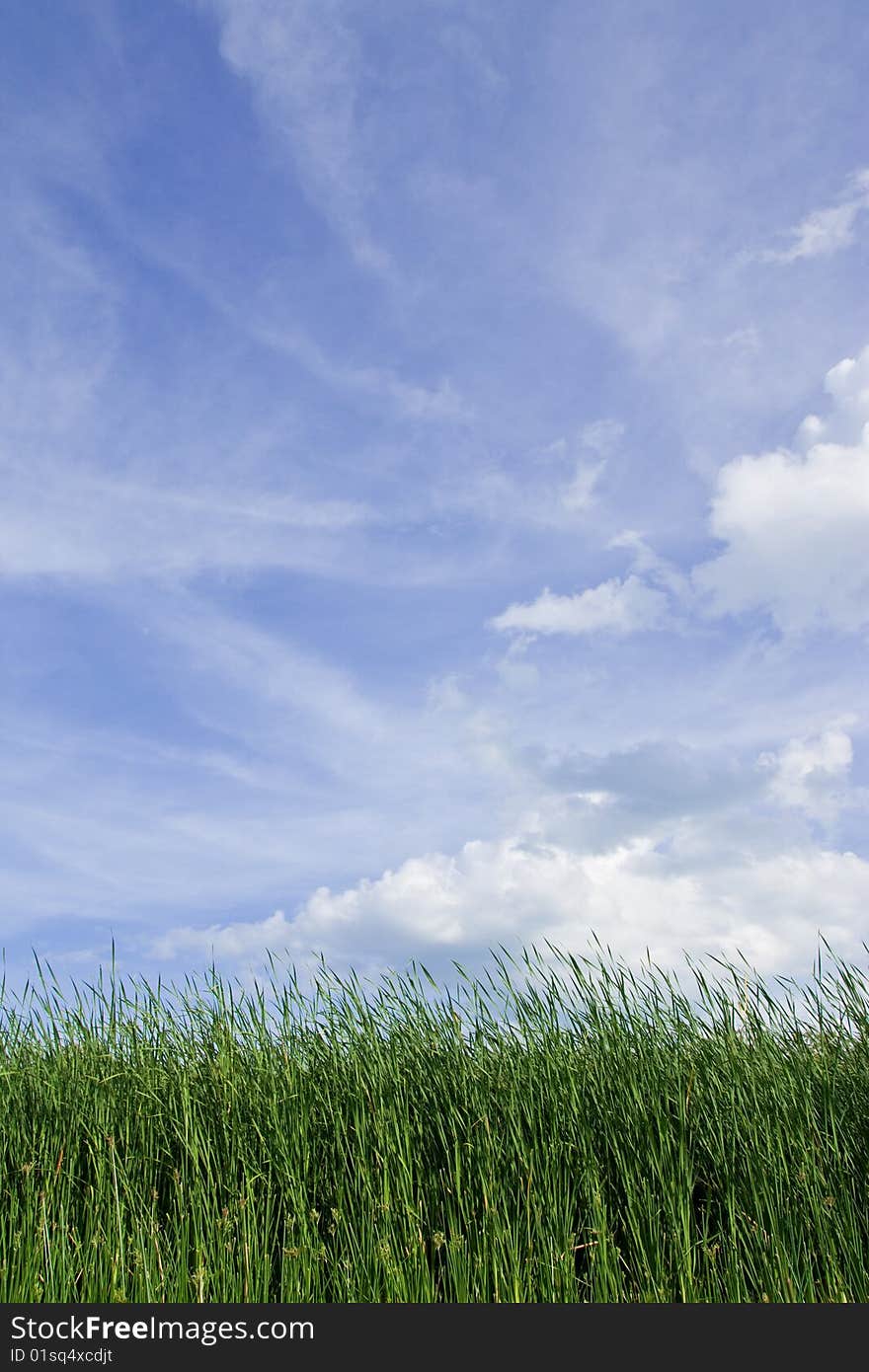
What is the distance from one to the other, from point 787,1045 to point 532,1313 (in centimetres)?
271

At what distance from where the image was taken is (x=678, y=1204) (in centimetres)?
501

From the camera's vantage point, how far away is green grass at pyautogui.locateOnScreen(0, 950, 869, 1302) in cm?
484

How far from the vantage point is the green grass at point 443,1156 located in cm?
484

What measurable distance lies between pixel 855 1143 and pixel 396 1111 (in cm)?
258

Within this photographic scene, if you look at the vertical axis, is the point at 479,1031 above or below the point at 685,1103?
above

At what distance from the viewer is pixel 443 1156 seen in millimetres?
5547

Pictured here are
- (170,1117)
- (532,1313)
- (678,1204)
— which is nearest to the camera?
(532,1313)

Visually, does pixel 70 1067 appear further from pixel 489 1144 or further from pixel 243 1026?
pixel 489 1144

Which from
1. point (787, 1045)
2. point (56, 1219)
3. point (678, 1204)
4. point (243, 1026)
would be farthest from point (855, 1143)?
point (56, 1219)

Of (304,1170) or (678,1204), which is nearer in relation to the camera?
(678,1204)

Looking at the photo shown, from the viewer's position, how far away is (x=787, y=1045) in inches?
243

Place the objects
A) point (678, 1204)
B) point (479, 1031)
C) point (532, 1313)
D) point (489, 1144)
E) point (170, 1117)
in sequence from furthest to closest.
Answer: point (479, 1031) < point (170, 1117) < point (489, 1144) < point (678, 1204) < point (532, 1313)

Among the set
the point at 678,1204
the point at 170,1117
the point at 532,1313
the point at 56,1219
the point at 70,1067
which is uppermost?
the point at 70,1067

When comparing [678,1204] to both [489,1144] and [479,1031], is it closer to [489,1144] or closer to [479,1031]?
[489,1144]
